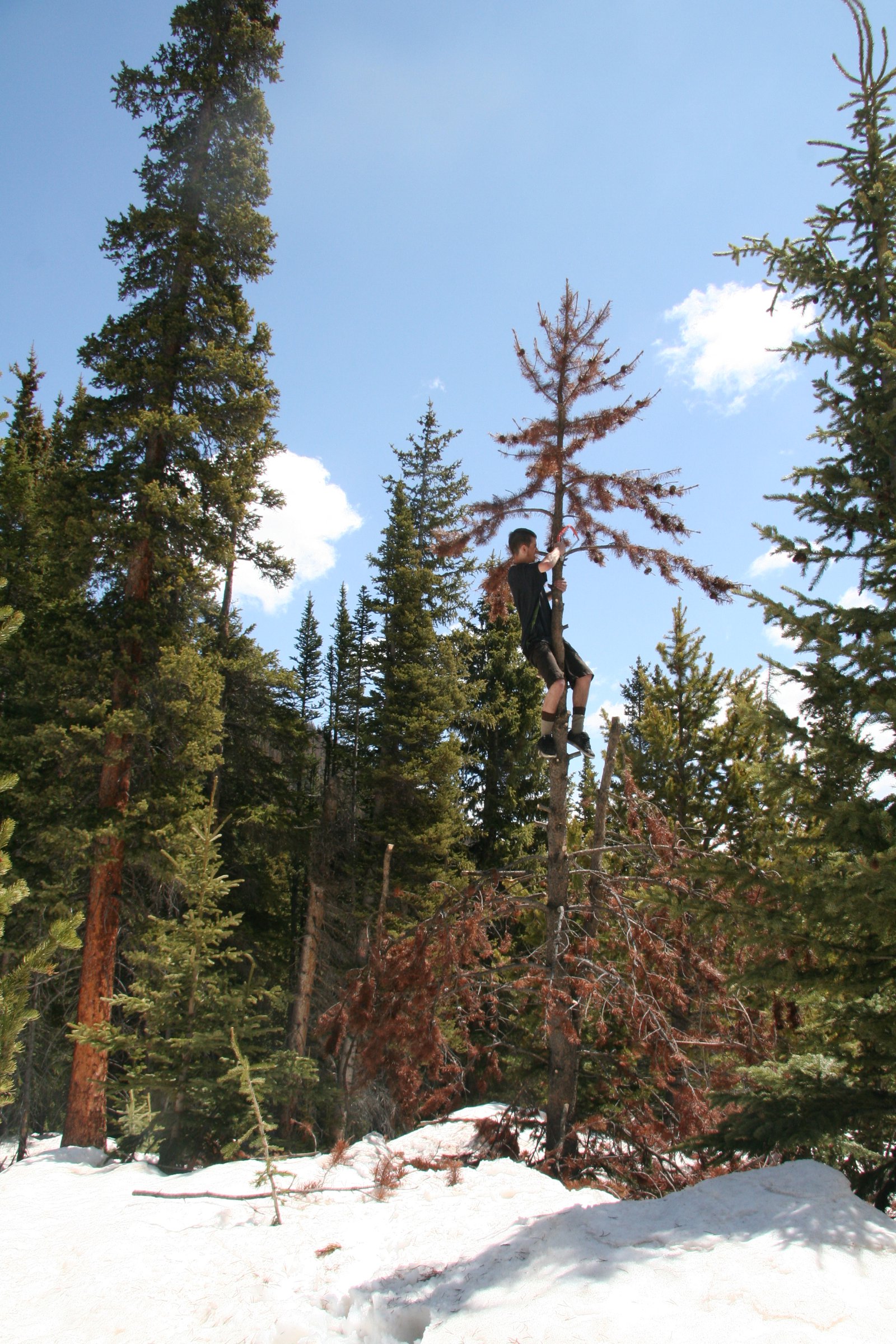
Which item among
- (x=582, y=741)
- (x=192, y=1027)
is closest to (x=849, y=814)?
(x=582, y=741)

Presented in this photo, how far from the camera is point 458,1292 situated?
12.5ft

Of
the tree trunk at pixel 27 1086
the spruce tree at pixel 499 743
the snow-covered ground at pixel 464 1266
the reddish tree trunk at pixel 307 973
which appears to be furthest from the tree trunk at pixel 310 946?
the snow-covered ground at pixel 464 1266

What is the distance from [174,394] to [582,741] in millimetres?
10384

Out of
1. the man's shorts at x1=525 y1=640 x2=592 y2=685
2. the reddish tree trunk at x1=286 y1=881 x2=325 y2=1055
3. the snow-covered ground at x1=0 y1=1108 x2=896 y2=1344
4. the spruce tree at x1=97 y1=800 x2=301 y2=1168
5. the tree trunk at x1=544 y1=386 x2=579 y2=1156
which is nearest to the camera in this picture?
the snow-covered ground at x1=0 y1=1108 x2=896 y2=1344

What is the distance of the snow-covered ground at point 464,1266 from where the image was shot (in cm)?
306

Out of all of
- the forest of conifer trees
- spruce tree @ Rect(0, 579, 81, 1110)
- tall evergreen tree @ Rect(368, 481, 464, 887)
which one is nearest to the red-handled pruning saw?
the forest of conifer trees

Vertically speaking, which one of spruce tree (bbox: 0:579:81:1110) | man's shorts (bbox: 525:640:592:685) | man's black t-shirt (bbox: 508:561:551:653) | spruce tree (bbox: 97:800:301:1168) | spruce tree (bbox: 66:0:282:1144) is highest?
spruce tree (bbox: 66:0:282:1144)

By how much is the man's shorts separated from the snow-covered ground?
365 centimetres

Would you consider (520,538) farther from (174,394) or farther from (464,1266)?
(174,394)

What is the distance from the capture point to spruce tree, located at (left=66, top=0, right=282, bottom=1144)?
1152cm

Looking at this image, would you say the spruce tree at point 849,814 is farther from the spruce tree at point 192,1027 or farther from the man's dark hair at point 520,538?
the spruce tree at point 192,1027

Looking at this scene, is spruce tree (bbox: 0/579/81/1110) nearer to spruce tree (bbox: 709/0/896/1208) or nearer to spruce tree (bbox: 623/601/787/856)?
spruce tree (bbox: 709/0/896/1208)

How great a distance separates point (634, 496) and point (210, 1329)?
23.4 ft

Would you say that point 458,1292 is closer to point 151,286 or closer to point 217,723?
point 217,723
